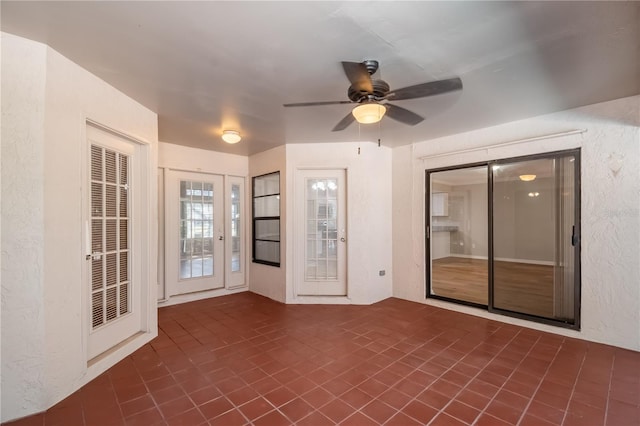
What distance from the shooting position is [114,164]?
9.20ft

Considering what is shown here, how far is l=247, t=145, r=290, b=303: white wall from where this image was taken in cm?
459

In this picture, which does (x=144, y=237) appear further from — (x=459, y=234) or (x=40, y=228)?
(x=459, y=234)

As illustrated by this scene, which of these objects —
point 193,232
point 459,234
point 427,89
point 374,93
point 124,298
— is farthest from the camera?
point 459,234

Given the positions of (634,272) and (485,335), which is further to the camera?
(485,335)

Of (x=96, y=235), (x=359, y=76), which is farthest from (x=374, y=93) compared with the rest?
(x=96, y=235)

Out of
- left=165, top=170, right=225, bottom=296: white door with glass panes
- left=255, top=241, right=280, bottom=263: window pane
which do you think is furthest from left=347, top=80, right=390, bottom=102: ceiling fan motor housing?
left=165, top=170, right=225, bottom=296: white door with glass panes

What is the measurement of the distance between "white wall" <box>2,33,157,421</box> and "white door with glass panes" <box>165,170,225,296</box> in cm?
227

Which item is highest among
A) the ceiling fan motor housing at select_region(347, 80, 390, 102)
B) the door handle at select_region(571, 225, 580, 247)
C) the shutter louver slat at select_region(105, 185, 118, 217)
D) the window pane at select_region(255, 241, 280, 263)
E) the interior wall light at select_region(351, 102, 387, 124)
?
the ceiling fan motor housing at select_region(347, 80, 390, 102)

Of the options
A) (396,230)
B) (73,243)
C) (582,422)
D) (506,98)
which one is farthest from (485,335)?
(73,243)

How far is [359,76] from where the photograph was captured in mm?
1941

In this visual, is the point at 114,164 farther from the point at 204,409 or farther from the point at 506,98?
the point at 506,98

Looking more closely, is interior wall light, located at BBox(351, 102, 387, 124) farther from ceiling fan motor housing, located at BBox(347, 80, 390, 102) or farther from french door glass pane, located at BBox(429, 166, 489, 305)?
french door glass pane, located at BBox(429, 166, 489, 305)

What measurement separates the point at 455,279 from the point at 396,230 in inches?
51.1

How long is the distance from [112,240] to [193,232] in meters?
2.04
